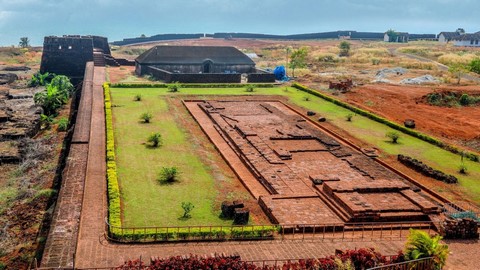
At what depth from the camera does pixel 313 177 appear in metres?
16.4

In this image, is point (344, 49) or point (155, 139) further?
point (344, 49)

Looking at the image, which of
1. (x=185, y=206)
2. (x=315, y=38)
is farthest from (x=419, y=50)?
(x=185, y=206)

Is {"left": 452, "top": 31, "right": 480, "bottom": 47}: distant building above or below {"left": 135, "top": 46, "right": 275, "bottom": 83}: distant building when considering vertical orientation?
above

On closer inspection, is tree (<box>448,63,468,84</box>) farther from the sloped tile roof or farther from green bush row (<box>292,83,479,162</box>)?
the sloped tile roof

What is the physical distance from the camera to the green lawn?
44.9 feet

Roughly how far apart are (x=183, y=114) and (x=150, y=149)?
7088 mm

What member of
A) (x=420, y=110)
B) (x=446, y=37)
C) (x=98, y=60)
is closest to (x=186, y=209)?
(x=420, y=110)

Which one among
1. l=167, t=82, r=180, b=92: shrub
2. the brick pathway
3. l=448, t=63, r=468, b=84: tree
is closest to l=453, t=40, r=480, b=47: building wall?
l=448, t=63, r=468, b=84: tree

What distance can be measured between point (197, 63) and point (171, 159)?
78.9 ft

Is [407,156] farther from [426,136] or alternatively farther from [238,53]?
[238,53]

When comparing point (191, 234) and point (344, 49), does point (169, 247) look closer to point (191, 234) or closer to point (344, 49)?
point (191, 234)

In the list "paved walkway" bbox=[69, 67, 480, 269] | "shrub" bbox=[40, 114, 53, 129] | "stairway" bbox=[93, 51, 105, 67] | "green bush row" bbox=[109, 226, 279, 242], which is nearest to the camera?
"paved walkway" bbox=[69, 67, 480, 269]

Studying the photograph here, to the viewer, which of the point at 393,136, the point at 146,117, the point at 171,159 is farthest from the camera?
the point at 146,117

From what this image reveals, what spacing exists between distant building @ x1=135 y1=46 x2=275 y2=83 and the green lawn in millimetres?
7774
